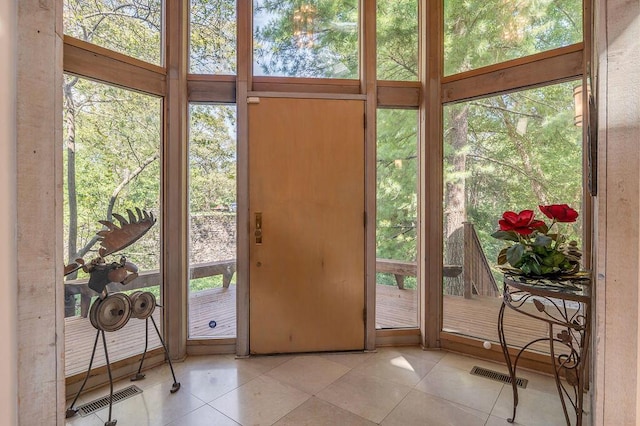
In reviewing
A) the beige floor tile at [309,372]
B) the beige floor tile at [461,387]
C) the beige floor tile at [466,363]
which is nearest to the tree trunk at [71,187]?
the beige floor tile at [309,372]

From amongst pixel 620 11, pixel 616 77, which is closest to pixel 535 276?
pixel 616 77

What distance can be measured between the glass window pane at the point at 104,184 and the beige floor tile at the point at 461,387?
2065 millimetres

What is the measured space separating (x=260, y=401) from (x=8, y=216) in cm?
169

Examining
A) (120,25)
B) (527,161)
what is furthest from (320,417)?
(120,25)

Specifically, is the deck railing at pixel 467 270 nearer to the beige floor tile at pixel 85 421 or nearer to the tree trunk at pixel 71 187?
the tree trunk at pixel 71 187

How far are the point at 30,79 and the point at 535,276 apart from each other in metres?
2.04

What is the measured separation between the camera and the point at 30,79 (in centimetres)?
78

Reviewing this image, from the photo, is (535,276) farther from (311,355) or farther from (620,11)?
(311,355)

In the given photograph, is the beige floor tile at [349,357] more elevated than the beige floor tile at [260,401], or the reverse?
the beige floor tile at [349,357]

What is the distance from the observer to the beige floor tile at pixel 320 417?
171cm

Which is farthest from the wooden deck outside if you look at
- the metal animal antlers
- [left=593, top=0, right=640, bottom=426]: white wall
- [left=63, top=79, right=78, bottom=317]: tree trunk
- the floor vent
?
[left=593, top=0, right=640, bottom=426]: white wall

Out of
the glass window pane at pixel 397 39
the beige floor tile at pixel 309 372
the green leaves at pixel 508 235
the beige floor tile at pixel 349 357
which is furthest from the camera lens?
the glass window pane at pixel 397 39

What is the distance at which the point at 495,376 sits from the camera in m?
2.18

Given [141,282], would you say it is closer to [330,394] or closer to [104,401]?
[104,401]
